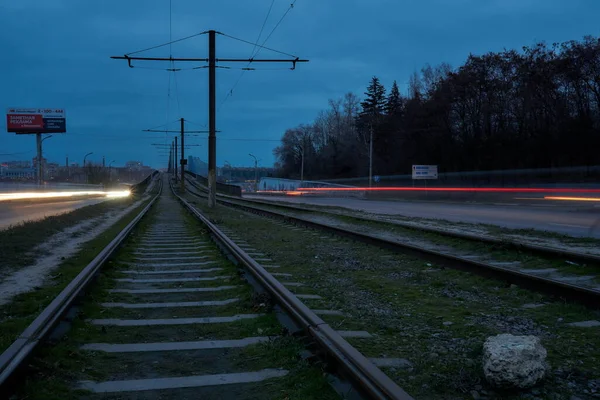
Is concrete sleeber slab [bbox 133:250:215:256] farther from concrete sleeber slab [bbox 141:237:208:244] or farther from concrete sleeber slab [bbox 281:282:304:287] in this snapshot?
concrete sleeber slab [bbox 281:282:304:287]

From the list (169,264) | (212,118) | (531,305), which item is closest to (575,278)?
(531,305)

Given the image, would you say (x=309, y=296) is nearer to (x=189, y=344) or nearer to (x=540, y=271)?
(x=189, y=344)

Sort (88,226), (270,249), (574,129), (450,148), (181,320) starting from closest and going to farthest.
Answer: (181,320) → (270,249) → (88,226) → (574,129) → (450,148)

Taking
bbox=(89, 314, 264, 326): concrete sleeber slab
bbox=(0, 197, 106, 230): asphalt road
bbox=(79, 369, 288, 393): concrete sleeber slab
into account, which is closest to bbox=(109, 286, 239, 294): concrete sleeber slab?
bbox=(89, 314, 264, 326): concrete sleeber slab

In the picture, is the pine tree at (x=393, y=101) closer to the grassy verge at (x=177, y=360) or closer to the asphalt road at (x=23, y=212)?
the asphalt road at (x=23, y=212)

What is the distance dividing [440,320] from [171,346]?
3.02 m

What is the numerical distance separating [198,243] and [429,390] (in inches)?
398

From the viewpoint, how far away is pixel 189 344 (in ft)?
16.1

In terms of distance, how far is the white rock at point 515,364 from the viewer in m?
3.73

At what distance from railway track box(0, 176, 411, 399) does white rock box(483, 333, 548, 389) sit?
3.04 feet

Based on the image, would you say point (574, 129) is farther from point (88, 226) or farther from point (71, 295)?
point (71, 295)

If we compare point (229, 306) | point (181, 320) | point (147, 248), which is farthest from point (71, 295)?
point (147, 248)

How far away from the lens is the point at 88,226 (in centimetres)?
1941

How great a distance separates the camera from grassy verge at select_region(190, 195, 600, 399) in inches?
156
